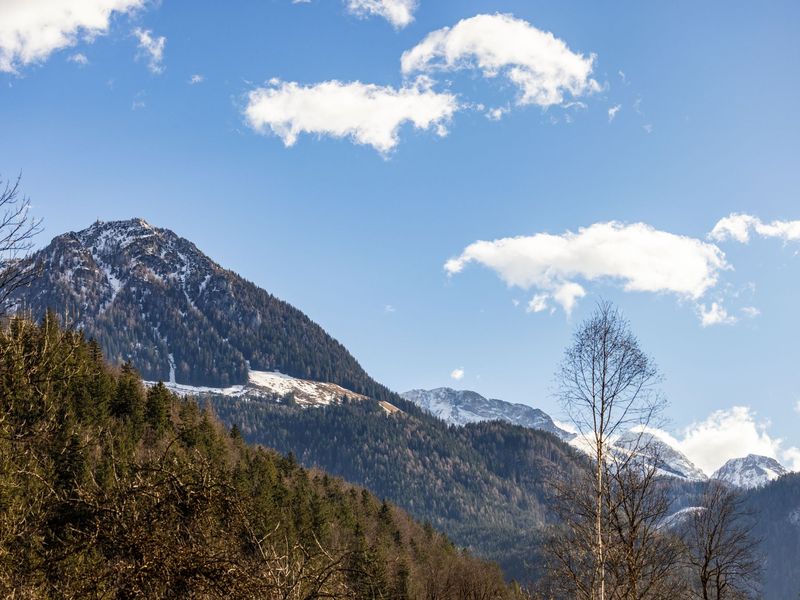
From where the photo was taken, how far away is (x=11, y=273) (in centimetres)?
1273

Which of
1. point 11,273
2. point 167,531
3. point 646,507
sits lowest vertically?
point 167,531

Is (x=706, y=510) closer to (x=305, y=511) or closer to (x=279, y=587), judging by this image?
(x=279, y=587)

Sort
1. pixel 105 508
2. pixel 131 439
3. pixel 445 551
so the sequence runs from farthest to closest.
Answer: pixel 445 551 < pixel 131 439 < pixel 105 508

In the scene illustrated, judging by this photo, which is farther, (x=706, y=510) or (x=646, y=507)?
(x=706, y=510)

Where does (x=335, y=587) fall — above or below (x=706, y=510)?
below

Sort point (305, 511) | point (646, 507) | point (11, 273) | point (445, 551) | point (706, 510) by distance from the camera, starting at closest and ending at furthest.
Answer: point (11, 273) → point (646, 507) → point (706, 510) → point (305, 511) → point (445, 551)

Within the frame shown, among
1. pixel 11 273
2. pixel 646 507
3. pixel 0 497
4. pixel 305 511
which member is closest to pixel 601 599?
pixel 646 507

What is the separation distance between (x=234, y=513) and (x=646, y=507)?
12.9 meters

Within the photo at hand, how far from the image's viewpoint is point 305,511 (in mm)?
80875

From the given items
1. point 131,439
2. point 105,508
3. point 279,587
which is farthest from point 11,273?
point 131,439

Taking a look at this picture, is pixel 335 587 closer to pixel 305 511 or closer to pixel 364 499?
pixel 305 511

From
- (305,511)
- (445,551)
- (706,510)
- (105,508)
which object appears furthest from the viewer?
(445,551)

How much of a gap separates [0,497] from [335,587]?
46.6ft

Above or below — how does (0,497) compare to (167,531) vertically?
below
